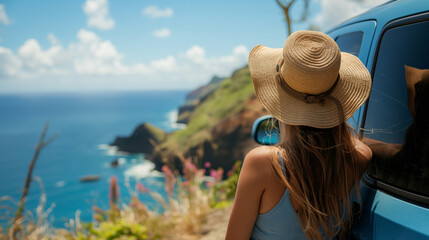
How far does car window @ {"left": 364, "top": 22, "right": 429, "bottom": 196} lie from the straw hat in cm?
12

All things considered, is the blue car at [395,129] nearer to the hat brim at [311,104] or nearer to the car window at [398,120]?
the car window at [398,120]

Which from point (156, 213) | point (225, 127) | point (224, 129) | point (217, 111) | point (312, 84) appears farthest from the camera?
point (217, 111)

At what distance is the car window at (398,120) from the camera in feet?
3.30

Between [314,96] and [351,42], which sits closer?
[314,96]

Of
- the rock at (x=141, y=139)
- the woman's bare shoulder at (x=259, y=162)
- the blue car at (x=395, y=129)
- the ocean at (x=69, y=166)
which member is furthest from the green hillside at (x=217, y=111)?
the woman's bare shoulder at (x=259, y=162)

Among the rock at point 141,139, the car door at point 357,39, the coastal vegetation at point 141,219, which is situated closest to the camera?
the car door at point 357,39

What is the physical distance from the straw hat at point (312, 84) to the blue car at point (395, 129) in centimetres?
13

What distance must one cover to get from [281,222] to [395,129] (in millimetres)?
564

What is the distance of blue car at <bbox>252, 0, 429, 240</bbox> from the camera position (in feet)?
3.18

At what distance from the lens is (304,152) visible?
43.2 inches

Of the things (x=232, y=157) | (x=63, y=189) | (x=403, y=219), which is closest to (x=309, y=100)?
(x=403, y=219)

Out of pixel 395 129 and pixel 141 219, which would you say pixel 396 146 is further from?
pixel 141 219

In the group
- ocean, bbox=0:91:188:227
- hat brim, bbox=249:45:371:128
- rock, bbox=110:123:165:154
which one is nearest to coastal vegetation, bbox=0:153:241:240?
ocean, bbox=0:91:188:227

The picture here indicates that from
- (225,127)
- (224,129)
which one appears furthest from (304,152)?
(224,129)
